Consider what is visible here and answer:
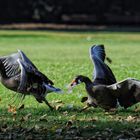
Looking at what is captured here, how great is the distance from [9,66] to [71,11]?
36176mm

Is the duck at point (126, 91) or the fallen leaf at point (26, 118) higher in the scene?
the duck at point (126, 91)

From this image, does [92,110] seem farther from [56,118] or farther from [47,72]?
[47,72]

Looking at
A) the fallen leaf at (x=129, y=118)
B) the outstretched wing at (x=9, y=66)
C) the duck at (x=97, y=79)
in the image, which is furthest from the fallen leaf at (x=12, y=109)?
the fallen leaf at (x=129, y=118)

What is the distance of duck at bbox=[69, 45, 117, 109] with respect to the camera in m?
10.0

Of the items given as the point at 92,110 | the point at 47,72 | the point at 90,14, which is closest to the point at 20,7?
the point at 90,14

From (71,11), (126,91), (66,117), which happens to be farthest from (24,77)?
(71,11)

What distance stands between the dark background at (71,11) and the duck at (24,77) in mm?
35652

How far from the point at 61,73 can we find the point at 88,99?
5799mm

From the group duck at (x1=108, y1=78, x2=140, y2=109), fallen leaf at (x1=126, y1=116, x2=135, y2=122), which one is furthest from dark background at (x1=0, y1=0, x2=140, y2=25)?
fallen leaf at (x1=126, y1=116, x2=135, y2=122)

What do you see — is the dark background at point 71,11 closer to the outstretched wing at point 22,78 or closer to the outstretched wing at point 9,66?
the outstretched wing at point 9,66

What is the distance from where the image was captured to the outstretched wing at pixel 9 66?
1045cm

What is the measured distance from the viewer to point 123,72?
16109 millimetres

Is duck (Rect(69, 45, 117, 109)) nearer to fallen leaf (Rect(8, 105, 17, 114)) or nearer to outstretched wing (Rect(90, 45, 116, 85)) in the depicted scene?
outstretched wing (Rect(90, 45, 116, 85))

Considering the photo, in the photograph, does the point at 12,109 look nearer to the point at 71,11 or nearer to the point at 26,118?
the point at 26,118
